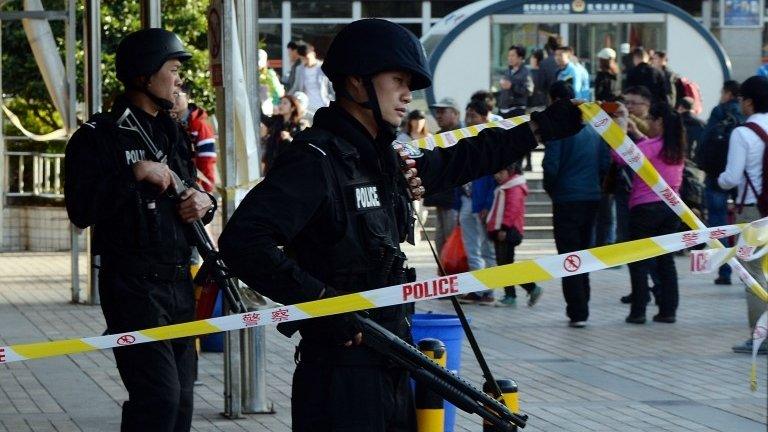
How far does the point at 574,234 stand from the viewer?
11.8 metres

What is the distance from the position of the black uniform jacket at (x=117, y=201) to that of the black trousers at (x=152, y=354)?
0.10 meters

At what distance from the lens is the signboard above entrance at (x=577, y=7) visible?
1003 inches

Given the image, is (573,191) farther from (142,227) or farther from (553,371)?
(142,227)

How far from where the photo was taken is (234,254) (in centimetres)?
400

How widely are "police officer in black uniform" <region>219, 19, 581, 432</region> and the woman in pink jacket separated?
7.25 meters

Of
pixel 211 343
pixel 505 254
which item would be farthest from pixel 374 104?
pixel 505 254

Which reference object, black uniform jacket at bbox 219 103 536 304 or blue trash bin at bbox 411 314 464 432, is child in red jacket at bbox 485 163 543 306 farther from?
black uniform jacket at bbox 219 103 536 304

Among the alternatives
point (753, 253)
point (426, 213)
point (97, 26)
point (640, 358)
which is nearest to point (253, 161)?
point (640, 358)

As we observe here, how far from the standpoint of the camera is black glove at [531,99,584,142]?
485cm

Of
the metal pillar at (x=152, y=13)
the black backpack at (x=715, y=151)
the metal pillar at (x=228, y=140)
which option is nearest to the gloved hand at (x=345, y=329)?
the metal pillar at (x=228, y=140)

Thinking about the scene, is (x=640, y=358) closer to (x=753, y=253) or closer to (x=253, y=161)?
(x=253, y=161)

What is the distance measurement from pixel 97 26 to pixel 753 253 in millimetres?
8899

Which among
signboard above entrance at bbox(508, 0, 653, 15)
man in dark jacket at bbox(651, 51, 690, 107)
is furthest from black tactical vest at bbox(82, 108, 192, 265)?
signboard above entrance at bbox(508, 0, 653, 15)

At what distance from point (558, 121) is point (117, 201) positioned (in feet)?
5.49
